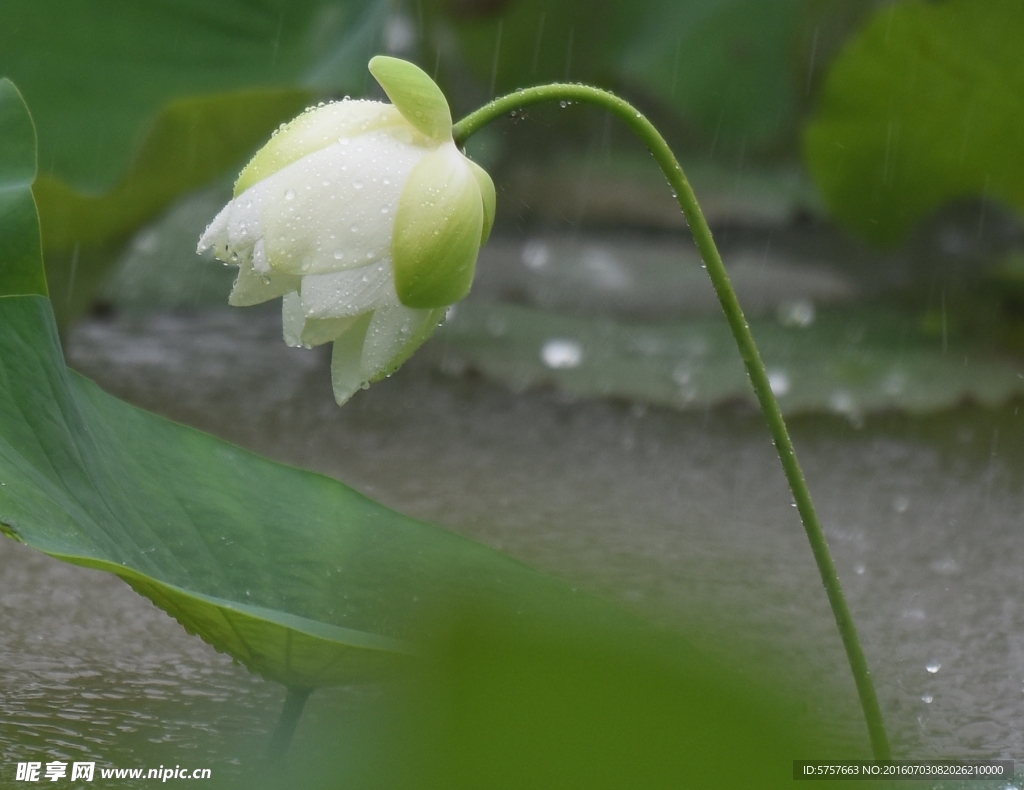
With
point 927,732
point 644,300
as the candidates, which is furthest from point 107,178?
point 927,732

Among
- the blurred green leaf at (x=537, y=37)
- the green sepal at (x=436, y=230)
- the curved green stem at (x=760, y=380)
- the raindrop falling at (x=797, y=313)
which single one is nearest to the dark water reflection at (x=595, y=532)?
the curved green stem at (x=760, y=380)

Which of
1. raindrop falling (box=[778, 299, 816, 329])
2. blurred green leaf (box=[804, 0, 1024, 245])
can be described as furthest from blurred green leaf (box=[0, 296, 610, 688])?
blurred green leaf (box=[804, 0, 1024, 245])

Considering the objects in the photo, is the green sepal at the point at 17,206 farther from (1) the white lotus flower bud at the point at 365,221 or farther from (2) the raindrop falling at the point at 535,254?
(2) the raindrop falling at the point at 535,254

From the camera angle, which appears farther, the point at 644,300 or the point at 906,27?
the point at 644,300

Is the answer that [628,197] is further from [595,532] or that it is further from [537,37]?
[595,532]

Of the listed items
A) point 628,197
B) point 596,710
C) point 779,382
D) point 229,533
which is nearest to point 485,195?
point 229,533

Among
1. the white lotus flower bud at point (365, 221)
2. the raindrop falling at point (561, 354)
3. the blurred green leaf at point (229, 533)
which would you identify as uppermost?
the raindrop falling at point (561, 354)

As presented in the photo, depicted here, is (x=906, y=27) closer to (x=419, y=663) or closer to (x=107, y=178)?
(x=107, y=178)

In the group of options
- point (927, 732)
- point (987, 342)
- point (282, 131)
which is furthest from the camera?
point (987, 342)
